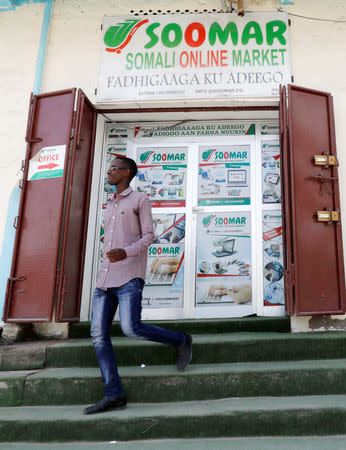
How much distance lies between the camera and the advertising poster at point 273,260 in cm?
445

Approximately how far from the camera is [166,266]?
15.3 feet

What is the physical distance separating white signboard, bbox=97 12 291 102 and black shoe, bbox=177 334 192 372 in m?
2.79

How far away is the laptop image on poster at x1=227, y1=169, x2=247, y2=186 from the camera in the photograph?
482 cm

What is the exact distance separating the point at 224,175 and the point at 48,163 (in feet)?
6.61

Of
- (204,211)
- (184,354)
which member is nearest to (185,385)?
(184,354)

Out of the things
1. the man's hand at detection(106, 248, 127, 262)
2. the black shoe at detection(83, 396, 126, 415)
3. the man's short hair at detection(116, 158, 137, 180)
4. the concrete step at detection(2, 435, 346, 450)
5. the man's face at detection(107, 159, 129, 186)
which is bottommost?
the concrete step at detection(2, 435, 346, 450)

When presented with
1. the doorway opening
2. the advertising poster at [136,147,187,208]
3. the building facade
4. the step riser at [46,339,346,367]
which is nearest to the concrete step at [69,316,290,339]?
the building facade

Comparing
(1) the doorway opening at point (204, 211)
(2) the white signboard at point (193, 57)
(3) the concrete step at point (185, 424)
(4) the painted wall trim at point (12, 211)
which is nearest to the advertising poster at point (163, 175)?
(1) the doorway opening at point (204, 211)

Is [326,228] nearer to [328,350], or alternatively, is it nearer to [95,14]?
[328,350]

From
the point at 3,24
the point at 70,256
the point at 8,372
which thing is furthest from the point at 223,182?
the point at 3,24

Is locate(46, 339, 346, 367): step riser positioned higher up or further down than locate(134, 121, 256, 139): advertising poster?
further down

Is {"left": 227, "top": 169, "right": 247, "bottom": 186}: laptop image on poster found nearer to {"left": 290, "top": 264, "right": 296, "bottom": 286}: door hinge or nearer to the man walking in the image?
{"left": 290, "top": 264, "right": 296, "bottom": 286}: door hinge

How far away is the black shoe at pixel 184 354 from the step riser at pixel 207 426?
51 cm

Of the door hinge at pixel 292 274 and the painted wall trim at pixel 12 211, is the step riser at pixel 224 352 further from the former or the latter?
the painted wall trim at pixel 12 211
